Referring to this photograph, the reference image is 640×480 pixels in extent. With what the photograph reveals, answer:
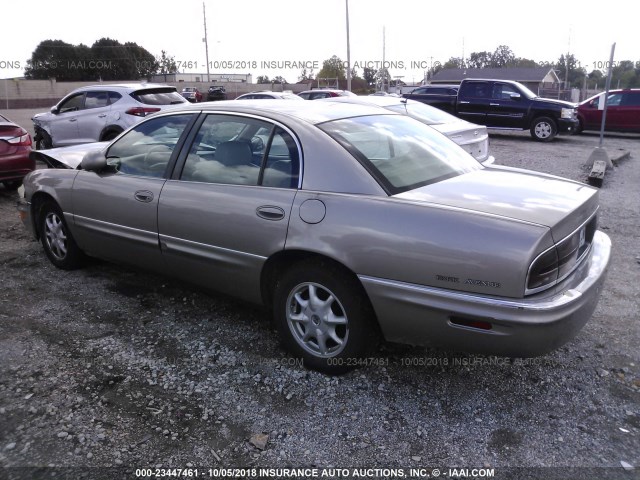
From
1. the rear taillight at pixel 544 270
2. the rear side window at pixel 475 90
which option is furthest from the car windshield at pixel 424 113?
the rear side window at pixel 475 90

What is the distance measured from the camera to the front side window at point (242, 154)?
11.0 ft

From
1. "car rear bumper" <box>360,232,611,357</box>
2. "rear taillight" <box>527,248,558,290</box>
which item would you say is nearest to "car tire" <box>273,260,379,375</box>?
"car rear bumper" <box>360,232,611,357</box>

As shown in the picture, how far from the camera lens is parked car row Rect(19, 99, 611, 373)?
2623 millimetres

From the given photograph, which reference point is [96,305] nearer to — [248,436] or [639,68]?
[248,436]

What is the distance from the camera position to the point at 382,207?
9.50 ft

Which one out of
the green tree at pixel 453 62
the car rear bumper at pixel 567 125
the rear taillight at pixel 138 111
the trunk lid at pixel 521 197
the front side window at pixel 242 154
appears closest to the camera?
the trunk lid at pixel 521 197

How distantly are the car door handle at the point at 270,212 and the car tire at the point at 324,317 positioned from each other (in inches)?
12.4

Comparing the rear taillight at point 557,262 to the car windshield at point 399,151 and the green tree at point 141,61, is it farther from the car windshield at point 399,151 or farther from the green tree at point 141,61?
the green tree at point 141,61

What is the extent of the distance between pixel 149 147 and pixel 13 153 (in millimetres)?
4749

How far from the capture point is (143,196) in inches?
157

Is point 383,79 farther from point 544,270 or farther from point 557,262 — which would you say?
point 544,270

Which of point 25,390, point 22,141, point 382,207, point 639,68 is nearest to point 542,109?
point 22,141

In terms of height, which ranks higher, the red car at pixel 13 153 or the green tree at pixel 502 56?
the green tree at pixel 502 56

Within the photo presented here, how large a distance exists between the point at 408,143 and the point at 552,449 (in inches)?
81.3
